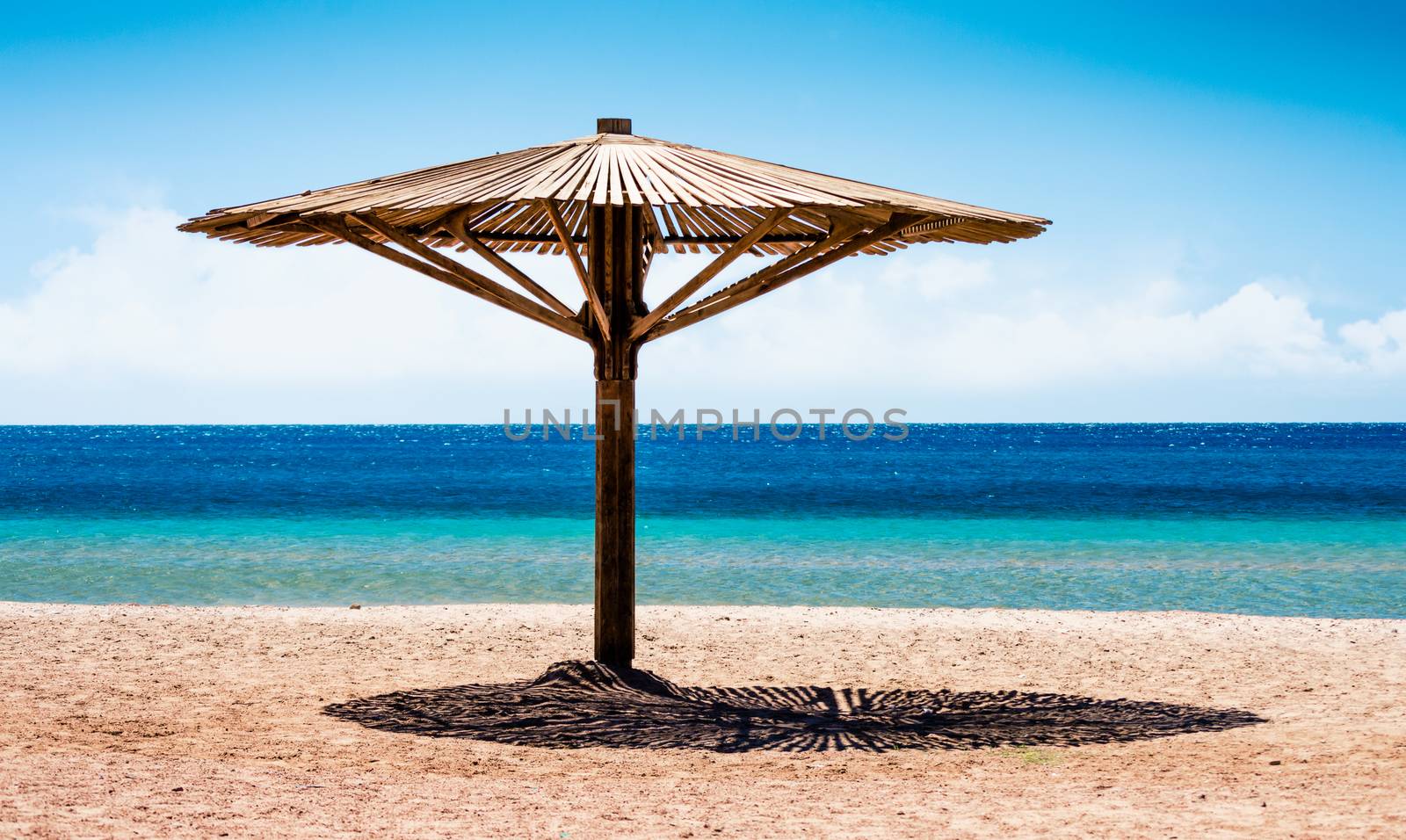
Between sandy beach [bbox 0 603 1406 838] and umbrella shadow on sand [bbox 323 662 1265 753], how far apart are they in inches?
1.3

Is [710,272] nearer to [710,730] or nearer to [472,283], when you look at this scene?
[472,283]

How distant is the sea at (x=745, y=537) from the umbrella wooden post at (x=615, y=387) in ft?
18.7

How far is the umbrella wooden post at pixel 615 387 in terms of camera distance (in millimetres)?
6066

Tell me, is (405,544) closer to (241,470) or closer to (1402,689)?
(1402,689)

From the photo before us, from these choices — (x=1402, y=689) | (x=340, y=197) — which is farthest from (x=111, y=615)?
(x=1402, y=689)

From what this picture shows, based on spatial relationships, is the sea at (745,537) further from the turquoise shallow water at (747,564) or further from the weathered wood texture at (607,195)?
the weathered wood texture at (607,195)

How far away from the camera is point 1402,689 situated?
20.8 feet

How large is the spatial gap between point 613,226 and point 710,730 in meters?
2.75

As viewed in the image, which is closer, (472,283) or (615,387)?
(472,283)

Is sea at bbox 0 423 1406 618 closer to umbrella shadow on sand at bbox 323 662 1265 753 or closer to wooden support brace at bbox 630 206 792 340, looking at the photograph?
umbrella shadow on sand at bbox 323 662 1265 753

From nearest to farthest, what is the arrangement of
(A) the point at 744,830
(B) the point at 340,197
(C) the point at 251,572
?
(A) the point at 744,830, (B) the point at 340,197, (C) the point at 251,572

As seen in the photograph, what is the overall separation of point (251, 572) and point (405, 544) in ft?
13.2

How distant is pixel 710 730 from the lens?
5363 mm

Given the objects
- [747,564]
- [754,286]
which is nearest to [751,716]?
[754,286]
